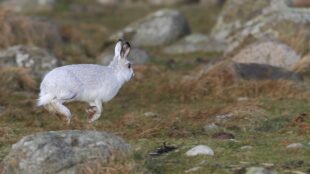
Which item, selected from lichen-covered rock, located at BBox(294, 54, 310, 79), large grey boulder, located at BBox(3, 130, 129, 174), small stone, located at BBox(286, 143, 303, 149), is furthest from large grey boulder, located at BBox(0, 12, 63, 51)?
large grey boulder, located at BBox(3, 130, 129, 174)

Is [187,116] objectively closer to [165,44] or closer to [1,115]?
[1,115]

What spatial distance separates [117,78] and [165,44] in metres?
12.2

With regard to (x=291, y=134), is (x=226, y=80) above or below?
above

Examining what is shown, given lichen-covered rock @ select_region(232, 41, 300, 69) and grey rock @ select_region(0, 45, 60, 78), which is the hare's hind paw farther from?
lichen-covered rock @ select_region(232, 41, 300, 69)

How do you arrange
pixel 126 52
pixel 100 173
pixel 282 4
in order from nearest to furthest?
pixel 100 173 < pixel 126 52 < pixel 282 4

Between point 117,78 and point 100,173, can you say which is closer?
point 100,173

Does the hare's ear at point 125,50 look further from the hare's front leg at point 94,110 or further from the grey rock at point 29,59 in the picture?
the grey rock at point 29,59

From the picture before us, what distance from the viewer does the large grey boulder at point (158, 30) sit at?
75.4ft

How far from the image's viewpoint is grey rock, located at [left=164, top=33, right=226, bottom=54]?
21234 millimetres

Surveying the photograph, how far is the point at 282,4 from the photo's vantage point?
71.4ft

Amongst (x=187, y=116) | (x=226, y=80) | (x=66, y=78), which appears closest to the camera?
(x=66, y=78)

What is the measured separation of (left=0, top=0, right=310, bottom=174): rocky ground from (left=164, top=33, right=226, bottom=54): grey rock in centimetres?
4

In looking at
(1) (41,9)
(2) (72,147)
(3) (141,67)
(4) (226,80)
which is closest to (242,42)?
(3) (141,67)

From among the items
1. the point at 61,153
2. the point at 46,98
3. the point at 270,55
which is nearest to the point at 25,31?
the point at 270,55
